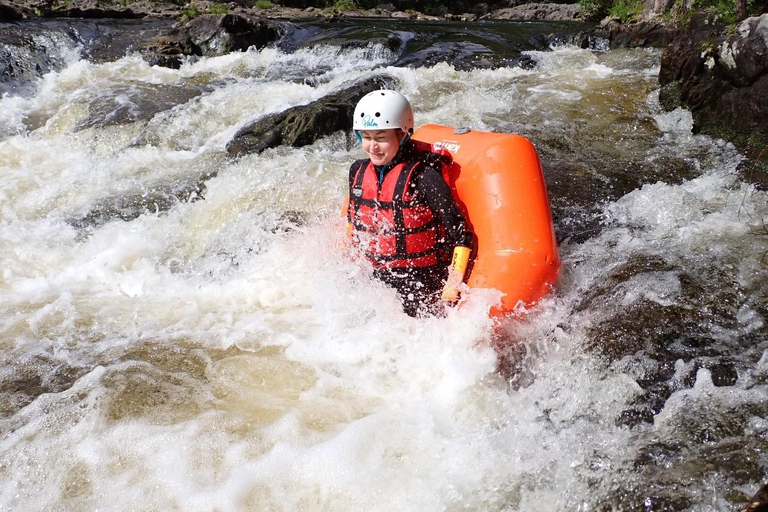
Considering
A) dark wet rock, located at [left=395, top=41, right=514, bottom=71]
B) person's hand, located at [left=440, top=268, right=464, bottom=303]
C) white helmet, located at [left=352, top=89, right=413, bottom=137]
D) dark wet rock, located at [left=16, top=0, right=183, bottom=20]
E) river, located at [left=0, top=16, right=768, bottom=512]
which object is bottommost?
river, located at [left=0, top=16, right=768, bottom=512]

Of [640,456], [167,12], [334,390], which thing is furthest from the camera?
[167,12]

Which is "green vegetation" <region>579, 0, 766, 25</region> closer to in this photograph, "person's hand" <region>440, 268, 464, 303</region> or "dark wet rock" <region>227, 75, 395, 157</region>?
"dark wet rock" <region>227, 75, 395, 157</region>

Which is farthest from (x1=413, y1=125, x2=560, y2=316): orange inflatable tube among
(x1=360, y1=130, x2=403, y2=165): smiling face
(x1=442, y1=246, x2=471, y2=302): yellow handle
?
(x1=360, y1=130, x2=403, y2=165): smiling face

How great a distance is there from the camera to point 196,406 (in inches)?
113

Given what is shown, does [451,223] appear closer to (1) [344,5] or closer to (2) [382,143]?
(2) [382,143]

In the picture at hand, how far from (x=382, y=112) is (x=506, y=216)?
0.94 m

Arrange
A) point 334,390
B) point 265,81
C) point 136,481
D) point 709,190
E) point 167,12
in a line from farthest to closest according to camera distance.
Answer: point 167,12 → point 265,81 → point 709,190 → point 334,390 → point 136,481

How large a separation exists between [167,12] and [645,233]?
19.2 meters

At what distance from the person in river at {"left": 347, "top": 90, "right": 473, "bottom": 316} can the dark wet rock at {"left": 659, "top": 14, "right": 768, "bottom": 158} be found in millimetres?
3718

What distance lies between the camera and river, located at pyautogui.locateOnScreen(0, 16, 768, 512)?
233cm

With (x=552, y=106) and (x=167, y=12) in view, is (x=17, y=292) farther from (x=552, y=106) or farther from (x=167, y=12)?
(x=167, y=12)

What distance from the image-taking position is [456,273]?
10.3 feet

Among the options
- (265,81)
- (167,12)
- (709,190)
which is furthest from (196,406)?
(167,12)

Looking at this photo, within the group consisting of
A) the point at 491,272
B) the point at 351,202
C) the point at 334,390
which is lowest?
the point at 334,390
